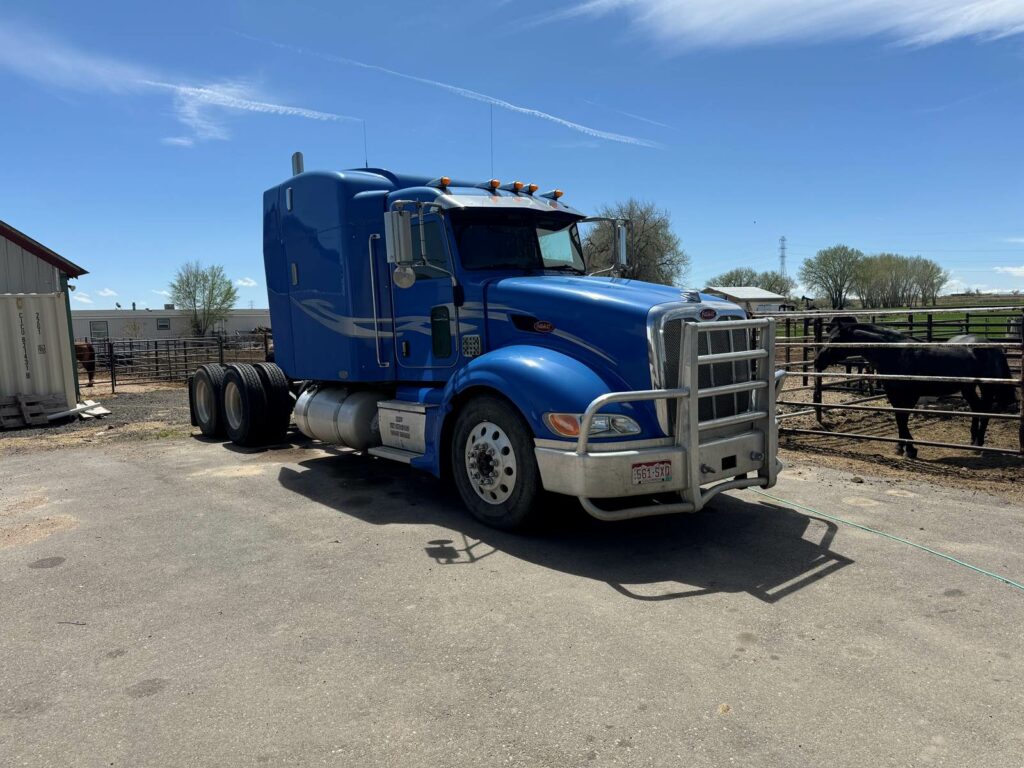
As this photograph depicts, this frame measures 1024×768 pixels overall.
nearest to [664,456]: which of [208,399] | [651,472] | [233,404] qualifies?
[651,472]

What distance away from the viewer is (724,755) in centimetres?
266

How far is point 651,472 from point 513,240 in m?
2.87

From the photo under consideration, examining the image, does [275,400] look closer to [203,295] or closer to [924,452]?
[924,452]

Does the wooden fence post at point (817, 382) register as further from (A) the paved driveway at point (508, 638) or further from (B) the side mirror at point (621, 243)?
(B) the side mirror at point (621, 243)

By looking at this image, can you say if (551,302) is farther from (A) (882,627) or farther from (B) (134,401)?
(B) (134,401)

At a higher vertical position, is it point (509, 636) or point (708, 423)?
point (708, 423)

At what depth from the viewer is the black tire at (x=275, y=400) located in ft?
31.2

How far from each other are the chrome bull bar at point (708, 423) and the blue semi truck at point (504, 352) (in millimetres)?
15

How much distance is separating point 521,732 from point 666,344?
9.52 ft

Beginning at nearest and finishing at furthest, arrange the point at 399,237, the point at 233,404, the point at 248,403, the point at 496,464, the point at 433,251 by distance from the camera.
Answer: the point at 496,464, the point at 399,237, the point at 433,251, the point at 248,403, the point at 233,404

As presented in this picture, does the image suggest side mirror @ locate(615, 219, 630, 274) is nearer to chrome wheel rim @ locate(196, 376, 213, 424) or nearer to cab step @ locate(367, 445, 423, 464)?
cab step @ locate(367, 445, 423, 464)

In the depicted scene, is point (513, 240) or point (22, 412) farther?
point (22, 412)

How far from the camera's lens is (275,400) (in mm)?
9539

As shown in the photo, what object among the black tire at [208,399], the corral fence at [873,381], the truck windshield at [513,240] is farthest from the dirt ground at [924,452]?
the black tire at [208,399]
